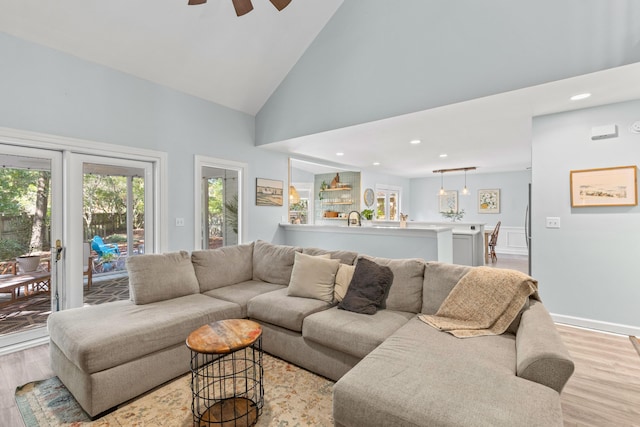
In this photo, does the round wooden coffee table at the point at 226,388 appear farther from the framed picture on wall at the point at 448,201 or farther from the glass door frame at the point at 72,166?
the framed picture on wall at the point at 448,201

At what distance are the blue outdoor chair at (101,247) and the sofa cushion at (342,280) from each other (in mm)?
2673

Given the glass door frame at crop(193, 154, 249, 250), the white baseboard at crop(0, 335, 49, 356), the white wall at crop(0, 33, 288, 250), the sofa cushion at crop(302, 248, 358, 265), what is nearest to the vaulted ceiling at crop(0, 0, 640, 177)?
the white wall at crop(0, 33, 288, 250)

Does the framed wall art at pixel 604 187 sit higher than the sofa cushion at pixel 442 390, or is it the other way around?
the framed wall art at pixel 604 187

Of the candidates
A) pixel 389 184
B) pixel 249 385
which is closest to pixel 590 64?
pixel 249 385

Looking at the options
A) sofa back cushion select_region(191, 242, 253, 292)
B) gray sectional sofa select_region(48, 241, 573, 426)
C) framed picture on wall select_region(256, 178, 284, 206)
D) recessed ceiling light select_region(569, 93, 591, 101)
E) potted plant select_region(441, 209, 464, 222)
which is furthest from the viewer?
potted plant select_region(441, 209, 464, 222)

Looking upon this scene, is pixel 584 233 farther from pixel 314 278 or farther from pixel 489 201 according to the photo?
pixel 489 201

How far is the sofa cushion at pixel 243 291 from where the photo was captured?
2.90m

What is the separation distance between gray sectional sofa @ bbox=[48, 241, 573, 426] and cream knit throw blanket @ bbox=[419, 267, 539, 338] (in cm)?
8

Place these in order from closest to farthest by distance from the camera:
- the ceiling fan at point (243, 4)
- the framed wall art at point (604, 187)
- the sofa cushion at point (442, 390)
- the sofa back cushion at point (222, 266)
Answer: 1. the sofa cushion at point (442, 390)
2. the ceiling fan at point (243, 4)
3. the framed wall art at point (604, 187)
4. the sofa back cushion at point (222, 266)

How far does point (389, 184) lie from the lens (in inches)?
369

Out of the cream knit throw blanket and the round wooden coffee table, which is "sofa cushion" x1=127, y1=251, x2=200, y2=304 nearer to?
the round wooden coffee table

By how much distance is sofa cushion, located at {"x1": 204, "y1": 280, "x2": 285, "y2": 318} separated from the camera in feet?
9.53

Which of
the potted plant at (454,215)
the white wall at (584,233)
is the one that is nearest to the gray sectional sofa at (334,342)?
the white wall at (584,233)

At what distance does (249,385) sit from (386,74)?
3436 mm
